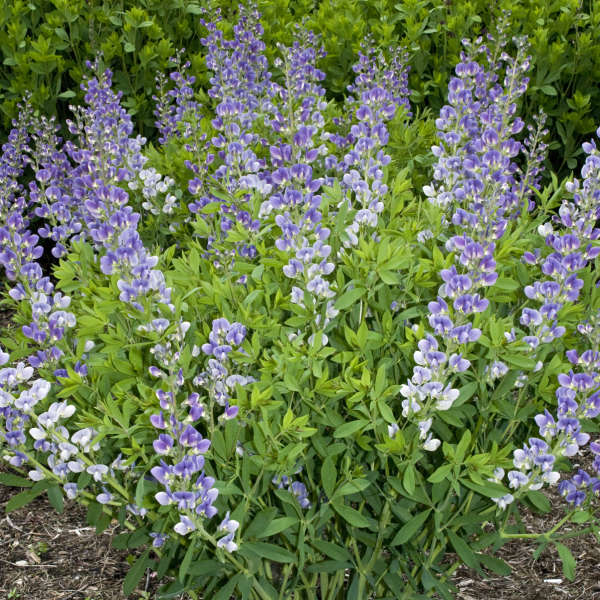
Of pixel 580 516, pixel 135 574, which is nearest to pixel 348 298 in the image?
pixel 580 516

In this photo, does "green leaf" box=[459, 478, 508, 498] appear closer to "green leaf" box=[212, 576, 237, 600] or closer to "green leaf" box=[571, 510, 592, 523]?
"green leaf" box=[571, 510, 592, 523]

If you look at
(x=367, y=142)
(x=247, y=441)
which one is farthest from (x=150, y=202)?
(x=247, y=441)

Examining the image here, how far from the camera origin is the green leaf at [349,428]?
2.21 meters

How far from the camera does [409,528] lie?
7.73 feet

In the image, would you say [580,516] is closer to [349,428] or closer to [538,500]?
[538,500]

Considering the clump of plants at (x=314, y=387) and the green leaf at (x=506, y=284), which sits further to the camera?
the green leaf at (x=506, y=284)

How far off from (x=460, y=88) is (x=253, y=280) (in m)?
1.44

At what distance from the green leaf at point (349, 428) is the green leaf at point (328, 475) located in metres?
0.11

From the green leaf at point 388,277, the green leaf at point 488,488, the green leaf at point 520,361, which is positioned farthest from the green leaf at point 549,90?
the green leaf at point 488,488

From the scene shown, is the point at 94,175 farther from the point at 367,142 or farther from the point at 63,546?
the point at 63,546

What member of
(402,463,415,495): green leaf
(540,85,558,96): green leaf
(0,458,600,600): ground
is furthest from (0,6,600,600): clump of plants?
(540,85,558,96): green leaf

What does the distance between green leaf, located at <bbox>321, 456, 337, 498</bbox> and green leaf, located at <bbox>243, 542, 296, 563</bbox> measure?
21 centimetres

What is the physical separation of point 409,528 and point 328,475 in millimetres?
307

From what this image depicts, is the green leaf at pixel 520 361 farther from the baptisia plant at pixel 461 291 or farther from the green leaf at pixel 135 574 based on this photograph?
the green leaf at pixel 135 574
